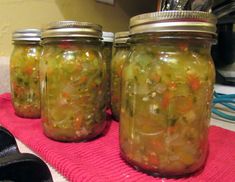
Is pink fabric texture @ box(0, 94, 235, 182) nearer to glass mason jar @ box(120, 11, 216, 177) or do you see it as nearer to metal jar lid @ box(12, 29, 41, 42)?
glass mason jar @ box(120, 11, 216, 177)

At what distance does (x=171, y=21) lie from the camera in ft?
0.97

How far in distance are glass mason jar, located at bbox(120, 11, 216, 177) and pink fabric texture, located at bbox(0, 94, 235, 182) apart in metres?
0.03

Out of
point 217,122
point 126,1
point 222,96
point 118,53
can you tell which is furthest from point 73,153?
point 126,1

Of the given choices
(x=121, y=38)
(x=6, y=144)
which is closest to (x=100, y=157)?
(x=6, y=144)

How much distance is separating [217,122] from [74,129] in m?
0.38

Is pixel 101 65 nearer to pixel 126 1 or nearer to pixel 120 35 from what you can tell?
pixel 120 35

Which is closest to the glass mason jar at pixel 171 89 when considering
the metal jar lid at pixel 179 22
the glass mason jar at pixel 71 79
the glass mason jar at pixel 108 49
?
the metal jar lid at pixel 179 22

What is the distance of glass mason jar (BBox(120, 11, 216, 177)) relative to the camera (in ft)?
1.00

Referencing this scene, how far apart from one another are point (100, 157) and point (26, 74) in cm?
27

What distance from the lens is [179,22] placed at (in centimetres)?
29

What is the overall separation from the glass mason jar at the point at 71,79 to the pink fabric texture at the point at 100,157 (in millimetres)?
28

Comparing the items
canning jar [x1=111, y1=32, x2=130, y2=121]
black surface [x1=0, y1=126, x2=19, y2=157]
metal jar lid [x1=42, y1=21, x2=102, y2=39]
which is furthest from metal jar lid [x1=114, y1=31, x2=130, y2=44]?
black surface [x1=0, y1=126, x2=19, y2=157]

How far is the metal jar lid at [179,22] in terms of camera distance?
0.29 meters

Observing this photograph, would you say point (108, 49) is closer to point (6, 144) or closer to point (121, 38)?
point (121, 38)
